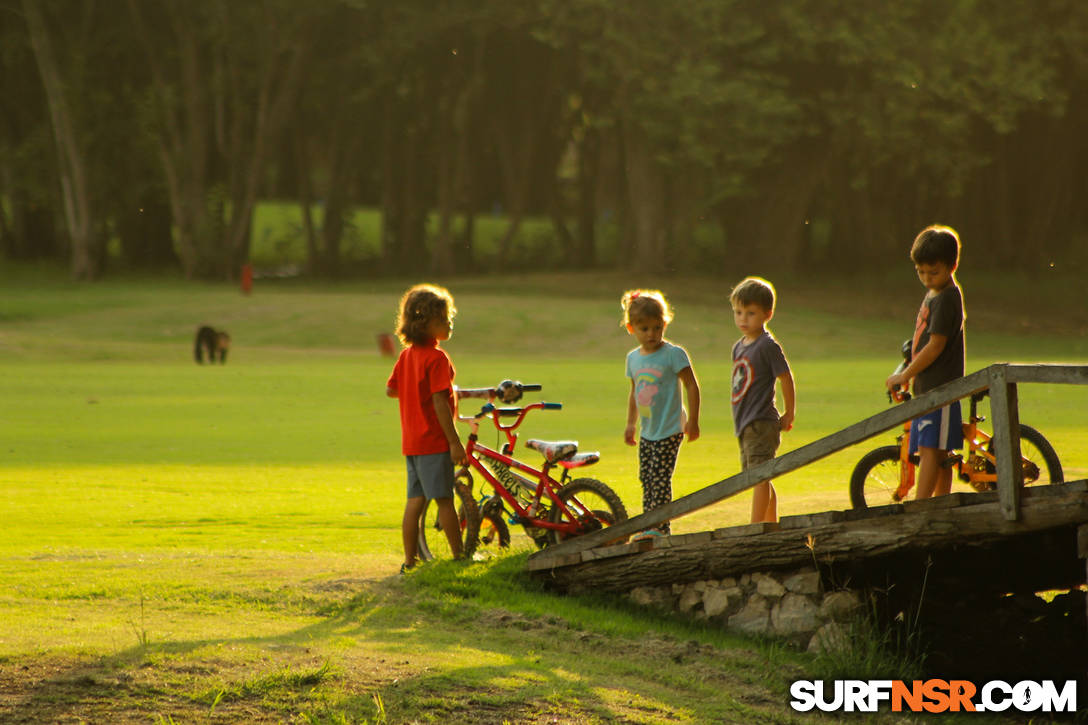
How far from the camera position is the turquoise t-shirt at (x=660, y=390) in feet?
27.3

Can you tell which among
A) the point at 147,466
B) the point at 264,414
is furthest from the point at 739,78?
the point at 147,466

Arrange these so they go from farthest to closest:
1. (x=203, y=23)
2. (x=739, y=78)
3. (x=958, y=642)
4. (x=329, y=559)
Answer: (x=203, y=23) < (x=739, y=78) < (x=329, y=559) < (x=958, y=642)

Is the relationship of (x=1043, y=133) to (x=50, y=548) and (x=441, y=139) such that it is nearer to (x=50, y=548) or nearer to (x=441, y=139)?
(x=441, y=139)

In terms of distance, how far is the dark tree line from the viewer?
3997cm

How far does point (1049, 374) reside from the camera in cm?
664

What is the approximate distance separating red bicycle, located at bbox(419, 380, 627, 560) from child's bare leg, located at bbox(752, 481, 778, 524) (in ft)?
2.53

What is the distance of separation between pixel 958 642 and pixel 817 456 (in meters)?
1.72

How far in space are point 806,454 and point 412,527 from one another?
97.1 inches

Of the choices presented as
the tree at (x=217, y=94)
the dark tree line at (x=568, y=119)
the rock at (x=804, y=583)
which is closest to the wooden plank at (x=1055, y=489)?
the rock at (x=804, y=583)

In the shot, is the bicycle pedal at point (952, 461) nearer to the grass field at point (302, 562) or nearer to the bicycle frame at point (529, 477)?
the grass field at point (302, 562)

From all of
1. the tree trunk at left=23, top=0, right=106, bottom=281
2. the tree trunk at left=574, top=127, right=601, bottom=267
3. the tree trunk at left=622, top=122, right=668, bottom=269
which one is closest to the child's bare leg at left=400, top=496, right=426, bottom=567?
the tree trunk at left=622, top=122, right=668, bottom=269

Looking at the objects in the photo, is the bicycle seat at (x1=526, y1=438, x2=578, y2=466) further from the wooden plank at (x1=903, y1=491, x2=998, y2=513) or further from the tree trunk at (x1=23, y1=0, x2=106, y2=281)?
the tree trunk at (x1=23, y1=0, x2=106, y2=281)

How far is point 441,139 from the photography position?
48625mm

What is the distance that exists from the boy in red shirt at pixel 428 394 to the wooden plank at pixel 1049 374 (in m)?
2.99
